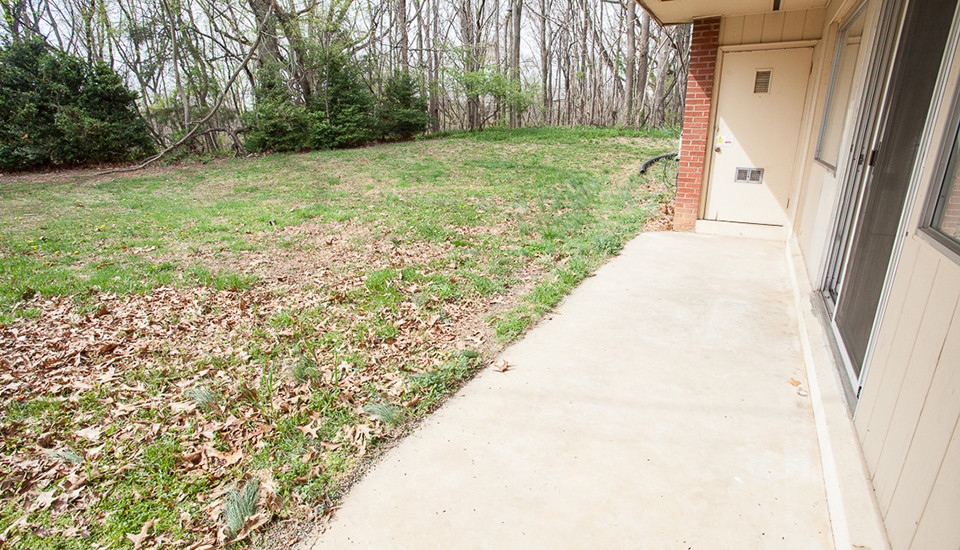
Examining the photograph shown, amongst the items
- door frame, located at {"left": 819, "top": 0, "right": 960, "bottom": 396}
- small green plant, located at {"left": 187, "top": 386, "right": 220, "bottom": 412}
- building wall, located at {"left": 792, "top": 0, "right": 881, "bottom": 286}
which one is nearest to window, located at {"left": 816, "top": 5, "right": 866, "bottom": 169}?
building wall, located at {"left": 792, "top": 0, "right": 881, "bottom": 286}

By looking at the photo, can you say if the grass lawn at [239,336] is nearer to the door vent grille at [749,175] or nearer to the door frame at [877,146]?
the door vent grille at [749,175]

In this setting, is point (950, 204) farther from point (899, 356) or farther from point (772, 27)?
point (772, 27)

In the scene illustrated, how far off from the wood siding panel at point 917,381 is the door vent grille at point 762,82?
4802mm

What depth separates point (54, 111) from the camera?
569 inches

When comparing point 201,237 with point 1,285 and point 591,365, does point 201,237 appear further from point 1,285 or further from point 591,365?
point 591,365

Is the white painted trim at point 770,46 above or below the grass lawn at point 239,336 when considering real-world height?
above

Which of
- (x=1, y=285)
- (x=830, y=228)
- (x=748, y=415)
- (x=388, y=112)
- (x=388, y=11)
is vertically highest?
(x=388, y=11)

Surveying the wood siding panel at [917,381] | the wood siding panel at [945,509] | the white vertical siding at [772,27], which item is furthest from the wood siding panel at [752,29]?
the wood siding panel at [945,509]

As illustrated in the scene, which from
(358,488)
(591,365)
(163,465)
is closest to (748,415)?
(591,365)

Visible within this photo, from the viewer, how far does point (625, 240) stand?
5.89m

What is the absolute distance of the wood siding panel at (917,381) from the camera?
1475mm

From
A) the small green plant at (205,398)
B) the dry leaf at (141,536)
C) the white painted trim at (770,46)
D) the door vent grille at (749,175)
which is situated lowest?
the dry leaf at (141,536)

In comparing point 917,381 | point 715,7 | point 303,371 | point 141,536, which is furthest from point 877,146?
point 141,536

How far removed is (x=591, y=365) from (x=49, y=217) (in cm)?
939
